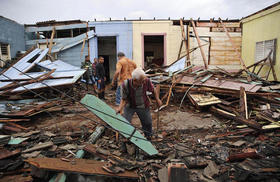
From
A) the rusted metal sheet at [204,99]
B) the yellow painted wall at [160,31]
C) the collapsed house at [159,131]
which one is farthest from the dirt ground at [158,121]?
the yellow painted wall at [160,31]

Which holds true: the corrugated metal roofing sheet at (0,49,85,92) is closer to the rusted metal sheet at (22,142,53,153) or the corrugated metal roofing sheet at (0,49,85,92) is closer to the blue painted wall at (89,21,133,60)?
the rusted metal sheet at (22,142,53,153)

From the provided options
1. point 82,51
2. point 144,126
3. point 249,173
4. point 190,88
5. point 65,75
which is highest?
point 82,51

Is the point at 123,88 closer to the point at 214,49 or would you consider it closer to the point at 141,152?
the point at 141,152

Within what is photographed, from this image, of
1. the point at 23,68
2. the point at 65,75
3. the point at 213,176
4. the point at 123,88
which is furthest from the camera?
the point at 23,68

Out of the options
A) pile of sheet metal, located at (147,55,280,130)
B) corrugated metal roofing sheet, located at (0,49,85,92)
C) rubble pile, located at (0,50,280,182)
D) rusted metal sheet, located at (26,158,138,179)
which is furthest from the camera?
corrugated metal roofing sheet, located at (0,49,85,92)

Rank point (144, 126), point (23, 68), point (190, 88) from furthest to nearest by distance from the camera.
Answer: point (23, 68)
point (190, 88)
point (144, 126)

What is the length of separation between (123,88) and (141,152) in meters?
1.43

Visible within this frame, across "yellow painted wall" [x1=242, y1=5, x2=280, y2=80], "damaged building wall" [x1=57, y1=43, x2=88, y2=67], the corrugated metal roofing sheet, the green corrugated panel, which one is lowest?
the green corrugated panel

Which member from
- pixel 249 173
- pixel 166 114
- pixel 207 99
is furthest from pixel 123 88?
pixel 207 99

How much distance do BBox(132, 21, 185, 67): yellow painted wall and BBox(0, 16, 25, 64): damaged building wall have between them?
8589mm

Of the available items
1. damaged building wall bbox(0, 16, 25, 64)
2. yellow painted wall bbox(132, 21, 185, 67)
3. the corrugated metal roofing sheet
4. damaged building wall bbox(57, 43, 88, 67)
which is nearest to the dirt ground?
the corrugated metal roofing sheet

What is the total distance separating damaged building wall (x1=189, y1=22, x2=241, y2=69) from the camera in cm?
1236

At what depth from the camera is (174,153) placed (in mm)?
3926

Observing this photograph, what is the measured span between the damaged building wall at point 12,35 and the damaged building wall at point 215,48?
490 inches
